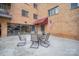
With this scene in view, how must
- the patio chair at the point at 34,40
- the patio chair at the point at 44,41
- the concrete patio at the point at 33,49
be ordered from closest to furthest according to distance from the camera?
the concrete patio at the point at 33,49, the patio chair at the point at 34,40, the patio chair at the point at 44,41

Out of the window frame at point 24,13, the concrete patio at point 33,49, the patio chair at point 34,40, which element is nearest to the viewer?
the concrete patio at point 33,49

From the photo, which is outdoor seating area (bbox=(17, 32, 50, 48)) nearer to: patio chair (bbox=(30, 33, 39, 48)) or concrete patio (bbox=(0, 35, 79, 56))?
patio chair (bbox=(30, 33, 39, 48))

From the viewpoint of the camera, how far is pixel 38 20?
11.9ft

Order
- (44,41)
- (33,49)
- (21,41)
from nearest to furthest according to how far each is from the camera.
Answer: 1. (33,49)
2. (21,41)
3. (44,41)

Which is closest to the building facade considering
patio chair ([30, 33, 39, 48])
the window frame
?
the window frame

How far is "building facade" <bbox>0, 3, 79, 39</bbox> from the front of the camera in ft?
11.0

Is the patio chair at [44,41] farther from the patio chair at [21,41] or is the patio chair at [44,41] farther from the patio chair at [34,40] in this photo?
the patio chair at [21,41]

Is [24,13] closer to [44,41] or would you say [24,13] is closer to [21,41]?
Result: [21,41]

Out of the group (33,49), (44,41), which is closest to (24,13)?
(44,41)

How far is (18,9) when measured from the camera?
3.82 m

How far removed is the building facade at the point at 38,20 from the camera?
11.0 ft

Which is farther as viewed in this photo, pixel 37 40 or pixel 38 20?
pixel 38 20

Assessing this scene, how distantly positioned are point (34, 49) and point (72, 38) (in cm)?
127

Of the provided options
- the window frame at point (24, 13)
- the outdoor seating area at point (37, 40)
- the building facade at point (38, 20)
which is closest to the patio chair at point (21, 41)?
the outdoor seating area at point (37, 40)
